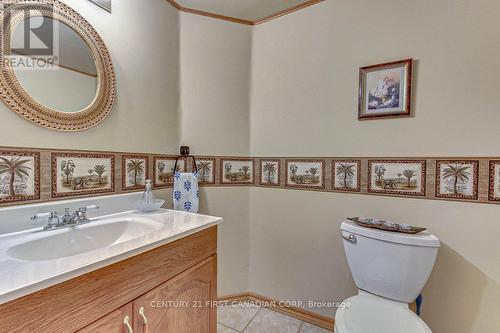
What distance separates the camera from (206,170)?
1.72 meters

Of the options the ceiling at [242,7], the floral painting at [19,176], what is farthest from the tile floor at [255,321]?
the ceiling at [242,7]

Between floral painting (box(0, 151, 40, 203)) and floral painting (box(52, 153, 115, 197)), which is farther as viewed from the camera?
floral painting (box(52, 153, 115, 197))

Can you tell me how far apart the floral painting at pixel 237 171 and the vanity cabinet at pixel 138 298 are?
665 mm

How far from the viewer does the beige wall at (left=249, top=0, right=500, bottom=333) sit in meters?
1.20

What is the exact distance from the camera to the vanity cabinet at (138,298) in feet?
1.91

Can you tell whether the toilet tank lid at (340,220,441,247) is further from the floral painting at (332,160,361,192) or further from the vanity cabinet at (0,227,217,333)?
the vanity cabinet at (0,227,217,333)

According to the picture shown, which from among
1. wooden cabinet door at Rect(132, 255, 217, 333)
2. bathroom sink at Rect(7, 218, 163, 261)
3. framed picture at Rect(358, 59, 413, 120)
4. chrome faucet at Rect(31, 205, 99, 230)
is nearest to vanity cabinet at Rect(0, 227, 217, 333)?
wooden cabinet door at Rect(132, 255, 217, 333)

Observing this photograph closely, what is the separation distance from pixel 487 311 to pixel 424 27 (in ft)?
5.02

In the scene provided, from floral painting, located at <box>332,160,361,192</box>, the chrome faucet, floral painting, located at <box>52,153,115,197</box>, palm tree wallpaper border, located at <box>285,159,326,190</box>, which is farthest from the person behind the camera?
palm tree wallpaper border, located at <box>285,159,326,190</box>

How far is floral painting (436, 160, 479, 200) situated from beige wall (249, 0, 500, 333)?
0.05m

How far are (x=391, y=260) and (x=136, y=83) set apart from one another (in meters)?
1.69

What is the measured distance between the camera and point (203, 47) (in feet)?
5.59

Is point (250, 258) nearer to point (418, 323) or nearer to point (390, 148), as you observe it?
point (418, 323)

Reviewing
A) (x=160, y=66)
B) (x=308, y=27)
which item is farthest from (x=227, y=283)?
(x=308, y=27)
